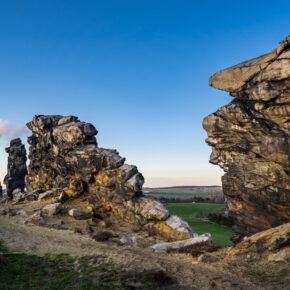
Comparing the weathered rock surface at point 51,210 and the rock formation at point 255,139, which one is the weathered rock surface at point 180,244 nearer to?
the rock formation at point 255,139

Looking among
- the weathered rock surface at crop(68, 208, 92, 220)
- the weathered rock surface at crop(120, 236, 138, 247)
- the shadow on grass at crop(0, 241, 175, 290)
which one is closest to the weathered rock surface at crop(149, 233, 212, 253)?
the weathered rock surface at crop(120, 236, 138, 247)

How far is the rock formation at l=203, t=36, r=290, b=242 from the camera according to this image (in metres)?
22.9

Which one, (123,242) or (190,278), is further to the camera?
(123,242)

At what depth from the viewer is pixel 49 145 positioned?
6047 cm

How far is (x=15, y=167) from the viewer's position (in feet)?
271

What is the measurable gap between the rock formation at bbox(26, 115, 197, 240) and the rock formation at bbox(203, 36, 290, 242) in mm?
11473

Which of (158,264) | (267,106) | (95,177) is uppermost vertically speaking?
(267,106)

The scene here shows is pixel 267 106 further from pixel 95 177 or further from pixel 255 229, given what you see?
pixel 95 177

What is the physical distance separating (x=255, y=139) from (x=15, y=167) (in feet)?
271

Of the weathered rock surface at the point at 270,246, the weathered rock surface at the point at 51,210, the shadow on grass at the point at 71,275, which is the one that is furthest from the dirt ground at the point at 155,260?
the weathered rock surface at the point at 51,210

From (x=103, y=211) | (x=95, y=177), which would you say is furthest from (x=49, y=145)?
(x=103, y=211)

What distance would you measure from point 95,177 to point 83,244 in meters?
21.4

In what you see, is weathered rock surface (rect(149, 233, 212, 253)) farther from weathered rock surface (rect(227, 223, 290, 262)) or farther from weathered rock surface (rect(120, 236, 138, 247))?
A: weathered rock surface (rect(227, 223, 290, 262))

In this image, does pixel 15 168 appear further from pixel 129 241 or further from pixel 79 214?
pixel 129 241
